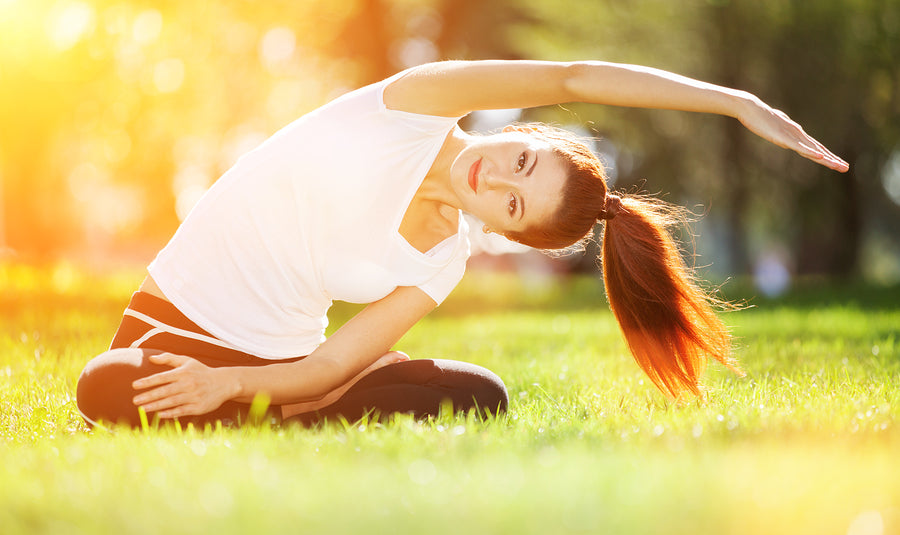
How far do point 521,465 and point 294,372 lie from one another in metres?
1.27

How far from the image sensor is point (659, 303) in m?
3.66

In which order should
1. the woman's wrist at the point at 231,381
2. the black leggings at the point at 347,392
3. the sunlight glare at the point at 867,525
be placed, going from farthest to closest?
the black leggings at the point at 347,392 < the woman's wrist at the point at 231,381 < the sunlight glare at the point at 867,525

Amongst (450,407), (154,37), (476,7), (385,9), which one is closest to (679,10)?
(476,7)

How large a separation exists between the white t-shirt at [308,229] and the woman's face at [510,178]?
18 centimetres

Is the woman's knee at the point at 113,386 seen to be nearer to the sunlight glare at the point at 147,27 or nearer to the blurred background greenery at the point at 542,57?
the blurred background greenery at the point at 542,57

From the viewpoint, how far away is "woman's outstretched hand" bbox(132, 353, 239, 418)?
3.03 m

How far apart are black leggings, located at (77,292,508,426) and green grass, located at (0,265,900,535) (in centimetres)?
19

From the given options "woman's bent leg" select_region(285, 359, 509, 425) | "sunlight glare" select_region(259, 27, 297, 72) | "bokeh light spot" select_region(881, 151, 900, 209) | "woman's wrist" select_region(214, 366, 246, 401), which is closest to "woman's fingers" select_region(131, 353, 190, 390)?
"woman's wrist" select_region(214, 366, 246, 401)

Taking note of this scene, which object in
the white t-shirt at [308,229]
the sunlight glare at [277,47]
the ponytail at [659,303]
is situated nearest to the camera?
the white t-shirt at [308,229]

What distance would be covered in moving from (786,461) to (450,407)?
135 cm

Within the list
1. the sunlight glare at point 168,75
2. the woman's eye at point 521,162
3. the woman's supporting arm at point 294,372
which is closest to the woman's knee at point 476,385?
the woman's supporting arm at point 294,372

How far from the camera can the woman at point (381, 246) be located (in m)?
3.34

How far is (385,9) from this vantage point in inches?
640

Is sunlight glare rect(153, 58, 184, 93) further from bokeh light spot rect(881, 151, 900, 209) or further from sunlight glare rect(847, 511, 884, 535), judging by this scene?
sunlight glare rect(847, 511, 884, 535)
